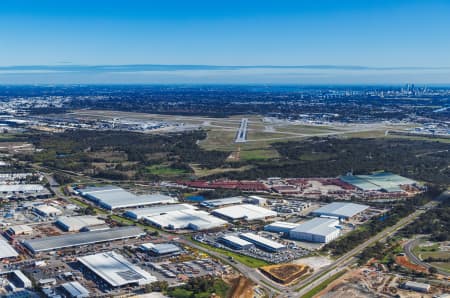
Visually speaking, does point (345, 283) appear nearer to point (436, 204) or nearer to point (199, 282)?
point (199, 282)

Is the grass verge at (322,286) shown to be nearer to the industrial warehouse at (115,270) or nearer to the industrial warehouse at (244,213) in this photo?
the industrial warehouse at (115,270)

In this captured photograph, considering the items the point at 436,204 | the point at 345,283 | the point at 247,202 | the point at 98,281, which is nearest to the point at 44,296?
the point at 98,281

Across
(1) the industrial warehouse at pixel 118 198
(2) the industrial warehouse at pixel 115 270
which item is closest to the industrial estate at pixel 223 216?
(2) the industrial warehouse at pixel 115 270

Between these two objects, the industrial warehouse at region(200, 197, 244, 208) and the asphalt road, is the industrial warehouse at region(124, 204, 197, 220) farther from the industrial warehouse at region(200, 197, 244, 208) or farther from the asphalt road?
the asphalt road

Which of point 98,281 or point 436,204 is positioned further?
point 436,204

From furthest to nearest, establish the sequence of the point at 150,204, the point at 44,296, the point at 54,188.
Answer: the point at 54,188, the point at 150,204, the point at 44,296

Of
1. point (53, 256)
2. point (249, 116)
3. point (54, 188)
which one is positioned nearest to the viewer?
point (53, 256)

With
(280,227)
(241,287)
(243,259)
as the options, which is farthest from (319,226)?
(241,287)

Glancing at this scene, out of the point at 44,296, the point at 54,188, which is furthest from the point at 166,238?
the point at 54,188
